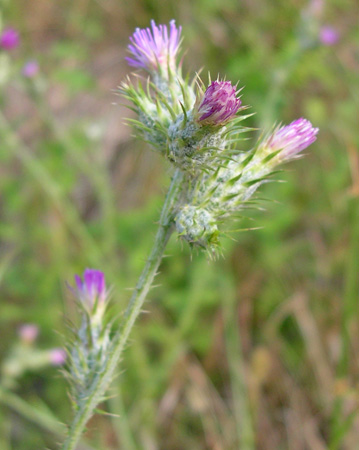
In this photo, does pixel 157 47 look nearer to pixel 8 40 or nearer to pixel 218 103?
pixel 218 103

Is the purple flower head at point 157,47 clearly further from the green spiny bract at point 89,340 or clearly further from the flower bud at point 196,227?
the green spiny bract at point 89,340

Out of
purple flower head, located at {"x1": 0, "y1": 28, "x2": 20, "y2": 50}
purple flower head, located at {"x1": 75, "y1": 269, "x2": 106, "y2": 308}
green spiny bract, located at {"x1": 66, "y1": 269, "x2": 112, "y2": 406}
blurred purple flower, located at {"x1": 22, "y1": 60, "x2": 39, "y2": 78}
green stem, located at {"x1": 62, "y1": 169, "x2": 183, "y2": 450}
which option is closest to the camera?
green stem, located at {"x1": 62, "y1": 169, "x2": 183, "y2": 450}

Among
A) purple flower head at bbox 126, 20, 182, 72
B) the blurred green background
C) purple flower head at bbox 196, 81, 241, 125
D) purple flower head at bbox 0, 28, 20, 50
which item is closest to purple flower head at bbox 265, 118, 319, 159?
purple flower head at bbox 196, 81, 241, 125

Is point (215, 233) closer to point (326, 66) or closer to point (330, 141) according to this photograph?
point (330, 141)

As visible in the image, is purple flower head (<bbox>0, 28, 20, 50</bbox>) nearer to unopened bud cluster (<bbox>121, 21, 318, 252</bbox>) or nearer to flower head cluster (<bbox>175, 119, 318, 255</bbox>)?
unopened bud cluster (<bbox>121, 21, 318, 252</bbox>)

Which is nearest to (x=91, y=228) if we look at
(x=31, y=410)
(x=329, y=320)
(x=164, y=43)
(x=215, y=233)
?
(x=31, y=410)

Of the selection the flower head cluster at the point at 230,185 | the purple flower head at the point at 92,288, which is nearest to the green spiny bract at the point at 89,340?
the purple flower head at the point at 92,288

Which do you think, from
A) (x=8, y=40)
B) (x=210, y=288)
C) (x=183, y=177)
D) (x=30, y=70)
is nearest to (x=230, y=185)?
(x=183, y=177)
